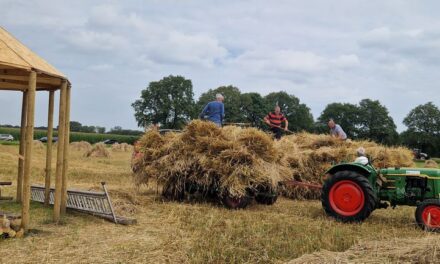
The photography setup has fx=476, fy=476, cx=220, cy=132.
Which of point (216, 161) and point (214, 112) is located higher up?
point (214, 112)

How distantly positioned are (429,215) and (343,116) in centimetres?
7362

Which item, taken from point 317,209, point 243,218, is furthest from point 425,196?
point 243,218

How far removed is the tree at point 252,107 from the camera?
6469 cm

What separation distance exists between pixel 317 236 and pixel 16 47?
4.96 metres

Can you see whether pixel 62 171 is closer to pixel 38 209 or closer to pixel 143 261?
pixel 38 209

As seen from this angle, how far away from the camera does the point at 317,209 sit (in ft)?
30.1

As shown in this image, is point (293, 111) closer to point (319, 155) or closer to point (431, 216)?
point (319, 155)

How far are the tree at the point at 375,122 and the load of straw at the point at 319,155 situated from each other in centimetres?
6483

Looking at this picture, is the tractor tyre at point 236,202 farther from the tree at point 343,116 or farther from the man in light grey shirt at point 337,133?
the tree at point 343,116

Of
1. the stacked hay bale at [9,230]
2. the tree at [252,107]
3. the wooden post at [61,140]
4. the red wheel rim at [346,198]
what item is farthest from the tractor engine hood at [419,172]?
the tree at [252,107]

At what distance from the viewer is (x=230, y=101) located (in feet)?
213

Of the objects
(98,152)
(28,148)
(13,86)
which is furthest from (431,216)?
(98,152)

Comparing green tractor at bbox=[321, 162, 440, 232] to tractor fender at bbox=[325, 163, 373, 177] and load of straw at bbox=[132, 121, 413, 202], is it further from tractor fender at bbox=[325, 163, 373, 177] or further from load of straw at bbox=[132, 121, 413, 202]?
load of straw at bbox=[132, 121, 413, 202]

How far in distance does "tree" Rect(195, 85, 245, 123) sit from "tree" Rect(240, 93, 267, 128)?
75 centimetres
